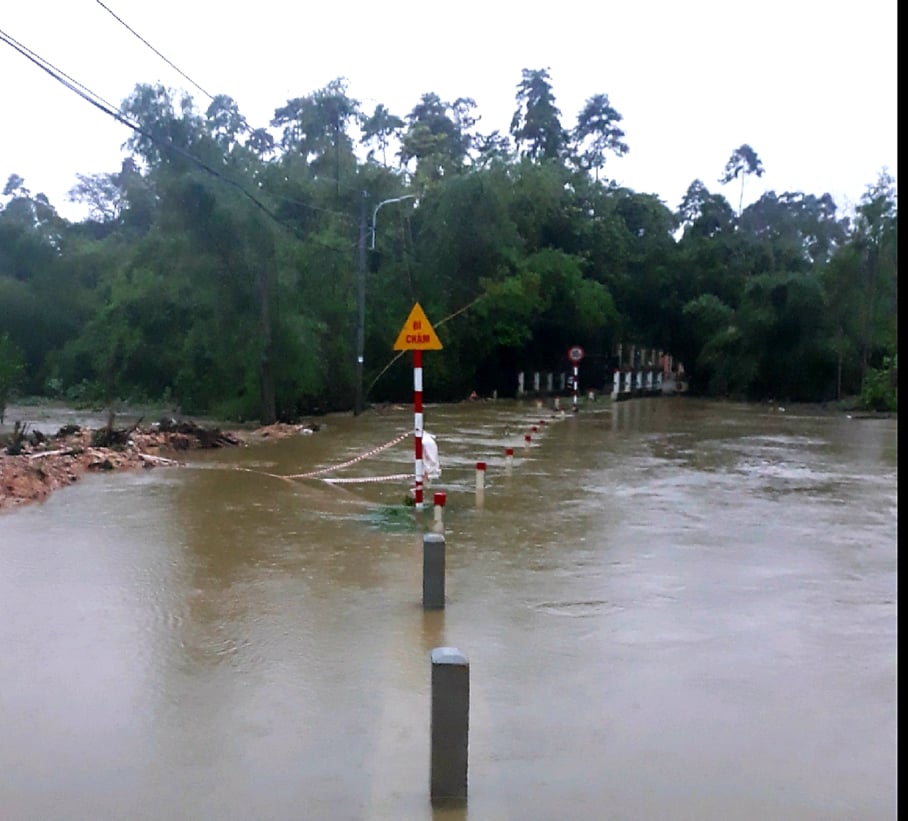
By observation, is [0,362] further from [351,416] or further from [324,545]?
[324,545]

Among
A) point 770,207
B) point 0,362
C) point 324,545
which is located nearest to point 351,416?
point 0,362

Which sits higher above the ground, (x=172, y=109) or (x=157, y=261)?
(x=172, y=109)

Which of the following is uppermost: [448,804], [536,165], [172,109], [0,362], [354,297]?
[536,165]

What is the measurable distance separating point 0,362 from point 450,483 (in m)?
16.5

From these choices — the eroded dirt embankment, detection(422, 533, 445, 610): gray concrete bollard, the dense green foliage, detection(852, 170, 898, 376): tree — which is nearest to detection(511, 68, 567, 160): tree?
the dense green foliage

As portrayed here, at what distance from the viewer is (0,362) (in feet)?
88.2

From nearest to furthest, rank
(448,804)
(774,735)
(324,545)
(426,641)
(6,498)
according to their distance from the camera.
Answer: (448,804) → (774,735) → (426,641) → (324,545) → (6,498)

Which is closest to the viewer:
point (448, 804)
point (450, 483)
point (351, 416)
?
point (448, 804)

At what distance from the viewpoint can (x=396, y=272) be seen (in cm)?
3800

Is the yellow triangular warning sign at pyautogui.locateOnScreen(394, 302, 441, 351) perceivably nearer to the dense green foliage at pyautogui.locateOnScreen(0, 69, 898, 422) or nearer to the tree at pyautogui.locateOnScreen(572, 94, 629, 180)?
the dense green foliage at pyautogui.locateOnScreen(0, 69, 898, 422)

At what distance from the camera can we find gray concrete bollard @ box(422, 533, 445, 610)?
787 centimetres

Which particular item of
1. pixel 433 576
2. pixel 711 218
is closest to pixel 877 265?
pixel 711 218

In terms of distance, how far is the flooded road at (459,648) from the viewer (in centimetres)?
494

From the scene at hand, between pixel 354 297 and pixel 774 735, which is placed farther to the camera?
pixel 354 297
